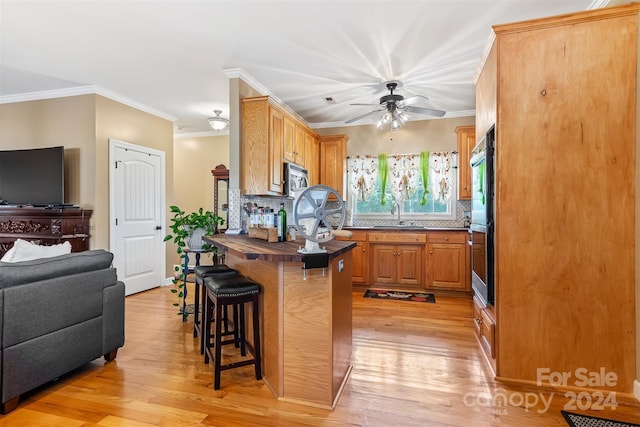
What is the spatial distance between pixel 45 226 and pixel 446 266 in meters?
4.98

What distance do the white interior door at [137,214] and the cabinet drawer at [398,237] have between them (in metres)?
3.22

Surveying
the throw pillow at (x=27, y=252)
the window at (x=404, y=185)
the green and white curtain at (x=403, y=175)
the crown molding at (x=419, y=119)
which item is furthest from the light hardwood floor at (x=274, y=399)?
the crown molding at (x=419, y=119)

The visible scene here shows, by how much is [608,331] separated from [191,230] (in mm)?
3398

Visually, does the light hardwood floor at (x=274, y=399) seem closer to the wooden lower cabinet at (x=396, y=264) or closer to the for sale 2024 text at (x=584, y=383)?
the for sale 2024 text at (x=584, y=383)

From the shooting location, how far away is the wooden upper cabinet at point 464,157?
187 inches

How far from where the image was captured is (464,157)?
4781 mm

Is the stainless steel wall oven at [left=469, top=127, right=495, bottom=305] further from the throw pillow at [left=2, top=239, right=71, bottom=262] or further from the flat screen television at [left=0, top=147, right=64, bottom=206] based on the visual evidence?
the flat screen television at [left=0, top=147, right=64, bottom=206]

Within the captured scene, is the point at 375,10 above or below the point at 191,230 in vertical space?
above

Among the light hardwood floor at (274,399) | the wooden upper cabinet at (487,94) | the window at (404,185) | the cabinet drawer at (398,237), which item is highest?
the wooden upper cabinet at (487,94)

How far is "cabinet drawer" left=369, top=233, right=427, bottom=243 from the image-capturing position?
4.55 meters

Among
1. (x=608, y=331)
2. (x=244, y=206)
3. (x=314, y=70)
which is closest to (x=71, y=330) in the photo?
(x=244, y=206)

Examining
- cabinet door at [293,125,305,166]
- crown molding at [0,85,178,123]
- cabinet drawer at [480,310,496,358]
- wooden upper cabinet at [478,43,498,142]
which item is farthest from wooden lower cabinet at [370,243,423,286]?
crown molding at [0,85,178,123]

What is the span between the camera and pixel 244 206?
3.70 m

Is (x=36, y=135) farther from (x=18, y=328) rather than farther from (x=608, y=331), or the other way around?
(x=608, y=331)
